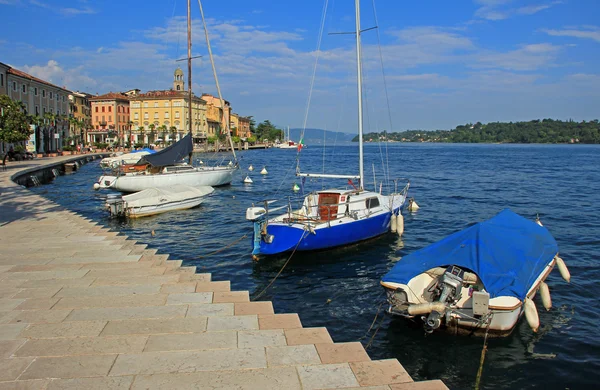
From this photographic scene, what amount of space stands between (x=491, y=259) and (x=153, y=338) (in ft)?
25.2

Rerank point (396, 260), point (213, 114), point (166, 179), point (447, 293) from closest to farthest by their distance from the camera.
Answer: point (447, 293) < point (396, 260) < point (166, 179) < point (213, 114)

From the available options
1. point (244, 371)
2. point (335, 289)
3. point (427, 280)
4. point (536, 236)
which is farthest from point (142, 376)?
point (536, 236)

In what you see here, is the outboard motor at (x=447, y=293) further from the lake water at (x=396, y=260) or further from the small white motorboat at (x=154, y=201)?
the small white motorboat at (x=154, y=201)

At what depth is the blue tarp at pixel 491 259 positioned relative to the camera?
10807 mm

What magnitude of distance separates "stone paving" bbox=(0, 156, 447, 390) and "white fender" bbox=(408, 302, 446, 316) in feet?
10.7

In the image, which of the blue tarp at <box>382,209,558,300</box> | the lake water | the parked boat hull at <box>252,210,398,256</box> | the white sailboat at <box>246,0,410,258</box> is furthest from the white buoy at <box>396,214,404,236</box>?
the blue tarp at <box>382,209,558,300</box>

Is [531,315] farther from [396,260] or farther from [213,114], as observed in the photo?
[213,114]

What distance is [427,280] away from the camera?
12.2 metres

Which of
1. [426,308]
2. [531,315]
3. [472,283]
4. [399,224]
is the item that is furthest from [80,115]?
[531,315]

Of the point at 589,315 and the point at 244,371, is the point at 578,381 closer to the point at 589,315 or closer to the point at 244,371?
the point at 589,315

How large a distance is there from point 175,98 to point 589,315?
12729 centimetres

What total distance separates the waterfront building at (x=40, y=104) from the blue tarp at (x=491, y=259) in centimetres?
6524

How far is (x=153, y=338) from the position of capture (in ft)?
25.3

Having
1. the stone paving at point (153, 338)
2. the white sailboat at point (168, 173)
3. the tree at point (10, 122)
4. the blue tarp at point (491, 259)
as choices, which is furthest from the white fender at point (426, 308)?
the tree at point (10, 122)
